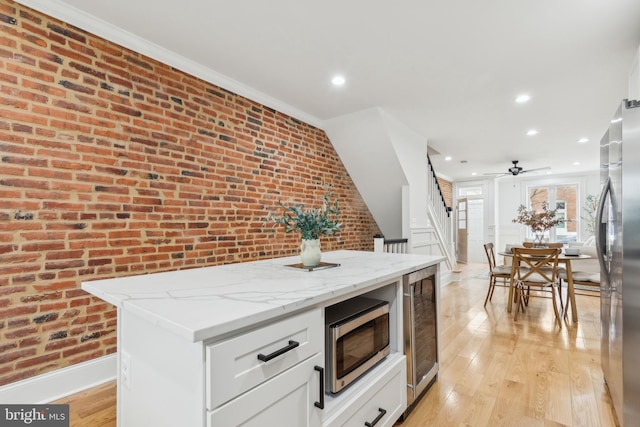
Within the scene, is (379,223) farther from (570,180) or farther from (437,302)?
(570,180)

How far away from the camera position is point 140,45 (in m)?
2.39

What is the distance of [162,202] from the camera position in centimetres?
254

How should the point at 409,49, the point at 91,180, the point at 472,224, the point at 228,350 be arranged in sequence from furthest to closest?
the point at 472,224 → the point at 409,49 → the point at 91,180 → the point at 228,350

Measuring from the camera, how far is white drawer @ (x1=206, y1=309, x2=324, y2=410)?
2.88 ft

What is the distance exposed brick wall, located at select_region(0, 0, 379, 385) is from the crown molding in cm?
5

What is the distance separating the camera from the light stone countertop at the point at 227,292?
0.91 metres

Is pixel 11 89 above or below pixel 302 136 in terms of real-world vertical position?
below

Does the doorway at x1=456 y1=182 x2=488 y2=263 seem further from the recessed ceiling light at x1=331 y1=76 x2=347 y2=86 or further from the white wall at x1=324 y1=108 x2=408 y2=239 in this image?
the recessed ceiling light at x1=331 y1=76 x2=347 y2=86

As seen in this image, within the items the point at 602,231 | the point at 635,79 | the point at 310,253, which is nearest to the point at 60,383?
the point at 310,253

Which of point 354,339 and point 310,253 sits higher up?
point 310,253

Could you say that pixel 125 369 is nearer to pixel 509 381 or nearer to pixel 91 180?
pixel 91 180

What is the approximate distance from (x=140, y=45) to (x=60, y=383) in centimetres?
240

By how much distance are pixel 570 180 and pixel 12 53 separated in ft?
34.8

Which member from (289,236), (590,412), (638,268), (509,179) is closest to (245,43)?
(289,236)
